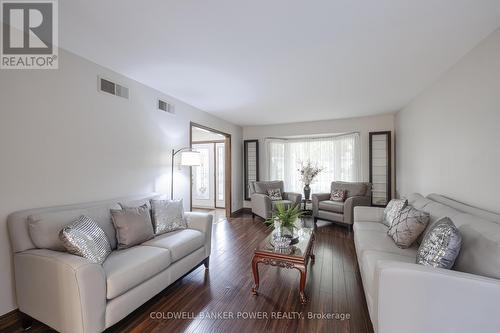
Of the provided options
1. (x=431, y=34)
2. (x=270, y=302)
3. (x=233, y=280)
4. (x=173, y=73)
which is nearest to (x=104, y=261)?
(x=233, y=280)

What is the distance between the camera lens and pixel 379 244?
2.26 meters

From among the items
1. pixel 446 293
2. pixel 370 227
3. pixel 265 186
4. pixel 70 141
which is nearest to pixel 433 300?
pixel 446 293

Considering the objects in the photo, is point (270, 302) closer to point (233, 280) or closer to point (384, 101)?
point (233, 280)

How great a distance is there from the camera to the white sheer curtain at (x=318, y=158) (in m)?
5.36

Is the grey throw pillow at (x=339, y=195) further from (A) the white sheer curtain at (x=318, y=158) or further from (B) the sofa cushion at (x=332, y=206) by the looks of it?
(A) the white sheer curtain at (x=318, y=158)

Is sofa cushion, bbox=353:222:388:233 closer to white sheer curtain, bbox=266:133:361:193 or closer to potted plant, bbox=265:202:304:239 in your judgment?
potted plant, bbox=265:202:304:239

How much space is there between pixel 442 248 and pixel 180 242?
223cm

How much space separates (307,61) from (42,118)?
272cm

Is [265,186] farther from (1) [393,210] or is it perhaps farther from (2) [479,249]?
(2) [479,249]

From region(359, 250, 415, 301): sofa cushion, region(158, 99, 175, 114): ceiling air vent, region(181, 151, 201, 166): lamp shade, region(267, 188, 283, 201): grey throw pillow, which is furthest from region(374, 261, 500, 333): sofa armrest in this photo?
region(267, 188, 283, 201): grey throw pillow

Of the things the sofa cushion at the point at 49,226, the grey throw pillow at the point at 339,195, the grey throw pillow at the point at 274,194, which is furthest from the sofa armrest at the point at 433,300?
the grey throw pillow at the point at 274,194

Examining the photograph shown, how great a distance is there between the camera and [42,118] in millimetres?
2051

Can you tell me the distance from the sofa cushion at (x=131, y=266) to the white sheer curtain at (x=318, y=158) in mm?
4304

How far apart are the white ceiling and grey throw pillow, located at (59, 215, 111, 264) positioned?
1662mm
